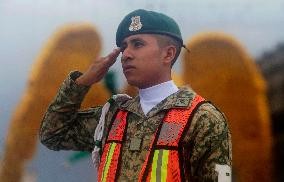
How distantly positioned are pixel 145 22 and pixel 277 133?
0.71 m

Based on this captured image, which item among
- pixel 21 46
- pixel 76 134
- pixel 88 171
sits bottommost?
pixel 88 171

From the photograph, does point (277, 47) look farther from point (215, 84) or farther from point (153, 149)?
point (153, 149)

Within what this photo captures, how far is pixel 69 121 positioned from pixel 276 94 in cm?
79

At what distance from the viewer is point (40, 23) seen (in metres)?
1.61

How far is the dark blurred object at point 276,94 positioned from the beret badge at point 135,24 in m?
0.57

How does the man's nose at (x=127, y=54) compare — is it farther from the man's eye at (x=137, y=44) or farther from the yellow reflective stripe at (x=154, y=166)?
the yellow reflective stripe at (x=154, y=166)

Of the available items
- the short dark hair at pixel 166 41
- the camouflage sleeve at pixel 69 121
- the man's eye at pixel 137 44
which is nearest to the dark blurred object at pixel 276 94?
the short dark hair at pixel 166 41

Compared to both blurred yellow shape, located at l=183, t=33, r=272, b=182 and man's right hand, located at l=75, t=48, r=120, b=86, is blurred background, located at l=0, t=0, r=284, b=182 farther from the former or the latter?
man's right hand, located at l=75, t=48, r=120, b=86

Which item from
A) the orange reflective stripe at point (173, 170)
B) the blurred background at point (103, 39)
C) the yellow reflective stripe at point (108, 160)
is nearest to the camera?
the orange reflective stripe at point (173, 170)

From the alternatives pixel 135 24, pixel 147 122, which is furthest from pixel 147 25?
pixel 147 122

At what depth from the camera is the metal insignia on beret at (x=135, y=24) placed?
4.23ft

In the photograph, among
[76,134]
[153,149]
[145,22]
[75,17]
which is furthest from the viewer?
[75,17]

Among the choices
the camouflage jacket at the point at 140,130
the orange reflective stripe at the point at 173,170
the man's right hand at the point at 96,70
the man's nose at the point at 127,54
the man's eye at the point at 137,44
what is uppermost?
the man's eye at the point at 137,44

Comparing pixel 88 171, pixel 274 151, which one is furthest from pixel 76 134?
pixel 274 151
